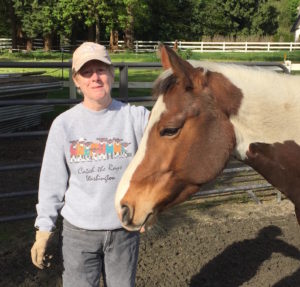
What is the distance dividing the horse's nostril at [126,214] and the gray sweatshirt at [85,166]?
0.24m

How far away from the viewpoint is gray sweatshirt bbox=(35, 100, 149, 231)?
212cm

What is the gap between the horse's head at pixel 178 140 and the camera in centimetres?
191

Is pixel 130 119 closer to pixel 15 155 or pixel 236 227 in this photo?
pixel 236 227

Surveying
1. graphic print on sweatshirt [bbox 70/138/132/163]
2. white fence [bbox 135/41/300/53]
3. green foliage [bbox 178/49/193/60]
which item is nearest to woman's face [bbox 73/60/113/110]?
graphic print on sweatshirt [bbox 70/138/132/163]

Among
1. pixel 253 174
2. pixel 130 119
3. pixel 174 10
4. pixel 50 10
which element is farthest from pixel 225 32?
pixel 130 119

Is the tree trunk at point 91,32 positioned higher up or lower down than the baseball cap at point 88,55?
higher up

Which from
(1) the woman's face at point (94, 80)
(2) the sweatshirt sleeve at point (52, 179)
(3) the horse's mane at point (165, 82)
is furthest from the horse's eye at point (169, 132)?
(2) the sweatshirt sleeve at point (52, 179)

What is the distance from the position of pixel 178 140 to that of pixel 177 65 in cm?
35

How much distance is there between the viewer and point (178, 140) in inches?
76.4

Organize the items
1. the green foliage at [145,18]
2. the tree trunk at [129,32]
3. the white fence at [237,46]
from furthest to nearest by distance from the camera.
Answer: the tree trunk at [129,32]
the green foliage at [145,18]
the white fence at [237,46]

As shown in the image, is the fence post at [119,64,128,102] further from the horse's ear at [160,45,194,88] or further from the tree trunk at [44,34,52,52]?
the tree trunk at [44,34,52,52]

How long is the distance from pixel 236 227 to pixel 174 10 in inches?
1742

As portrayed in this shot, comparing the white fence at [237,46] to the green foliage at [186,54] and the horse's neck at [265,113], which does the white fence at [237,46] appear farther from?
the horse's neck at [265,113]

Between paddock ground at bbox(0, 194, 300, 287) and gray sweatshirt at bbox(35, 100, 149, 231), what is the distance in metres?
1.50
